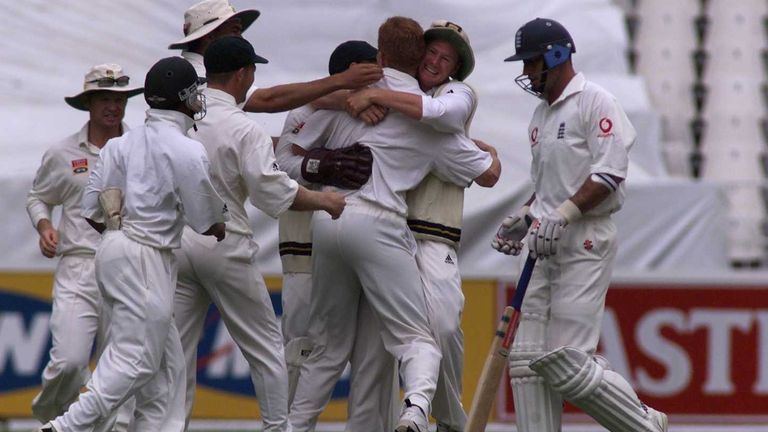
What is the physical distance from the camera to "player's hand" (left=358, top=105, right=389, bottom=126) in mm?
7707

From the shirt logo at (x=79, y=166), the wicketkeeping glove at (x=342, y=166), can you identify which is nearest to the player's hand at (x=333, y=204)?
the wicketkeeping glove at (x=342, y=166)

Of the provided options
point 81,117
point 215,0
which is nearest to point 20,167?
point 81,117

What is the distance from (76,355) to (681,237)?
15.8ft

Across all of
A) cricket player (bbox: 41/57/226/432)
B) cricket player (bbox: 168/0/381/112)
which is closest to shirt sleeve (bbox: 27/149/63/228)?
cricket player (bbox: 168/0/381/112)

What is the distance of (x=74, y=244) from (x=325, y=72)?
4544 millimetres

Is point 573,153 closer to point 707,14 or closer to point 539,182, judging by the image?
point 539,182

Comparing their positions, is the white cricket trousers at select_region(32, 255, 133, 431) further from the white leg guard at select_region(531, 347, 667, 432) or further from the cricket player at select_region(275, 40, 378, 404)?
the white leg guard at select_region(531, 347, 667, 432)

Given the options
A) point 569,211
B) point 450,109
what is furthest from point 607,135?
point 450,109

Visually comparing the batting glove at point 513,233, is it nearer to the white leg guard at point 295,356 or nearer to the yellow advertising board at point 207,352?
the white leg guard at point 295,356

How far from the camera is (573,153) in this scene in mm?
7543

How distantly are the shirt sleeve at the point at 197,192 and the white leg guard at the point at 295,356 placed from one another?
1431 mm

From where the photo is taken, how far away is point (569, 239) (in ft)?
24.7

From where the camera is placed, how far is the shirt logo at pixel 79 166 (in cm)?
891

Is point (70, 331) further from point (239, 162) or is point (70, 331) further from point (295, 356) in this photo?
point (239, 162)
